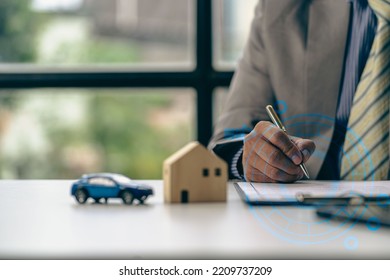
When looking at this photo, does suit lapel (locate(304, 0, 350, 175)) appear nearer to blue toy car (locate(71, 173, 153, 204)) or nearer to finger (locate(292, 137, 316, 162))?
finger (locate(292, 137, 316, 162))

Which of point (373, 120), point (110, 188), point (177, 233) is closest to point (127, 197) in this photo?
point (110, 188)

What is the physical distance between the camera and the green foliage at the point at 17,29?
1.68m

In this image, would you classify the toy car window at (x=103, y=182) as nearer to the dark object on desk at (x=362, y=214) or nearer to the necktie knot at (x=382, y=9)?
the dark object on desk at (x=362, y=214)

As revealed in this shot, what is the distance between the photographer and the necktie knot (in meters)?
1.04

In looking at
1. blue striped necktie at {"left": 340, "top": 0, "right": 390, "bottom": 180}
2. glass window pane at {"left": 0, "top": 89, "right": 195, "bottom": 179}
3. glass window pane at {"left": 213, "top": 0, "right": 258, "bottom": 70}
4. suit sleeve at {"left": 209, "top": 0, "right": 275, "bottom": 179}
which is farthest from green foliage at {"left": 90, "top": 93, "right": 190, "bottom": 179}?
blue striped necktie at {"left": 340, "top": 0, "right": 390, "bottom": 180}

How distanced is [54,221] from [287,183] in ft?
1.10

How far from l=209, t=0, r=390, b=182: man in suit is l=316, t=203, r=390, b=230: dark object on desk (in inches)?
14.6

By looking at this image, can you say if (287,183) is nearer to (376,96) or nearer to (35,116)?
(376,96)

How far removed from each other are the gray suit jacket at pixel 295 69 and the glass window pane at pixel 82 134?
471 millimetres

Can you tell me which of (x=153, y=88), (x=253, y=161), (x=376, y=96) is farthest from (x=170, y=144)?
(x=253, y=161)

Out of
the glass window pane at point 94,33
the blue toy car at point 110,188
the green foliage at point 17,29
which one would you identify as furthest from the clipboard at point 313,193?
the green foliage at point 17,29

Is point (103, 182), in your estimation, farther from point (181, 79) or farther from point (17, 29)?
point (17, 29)
